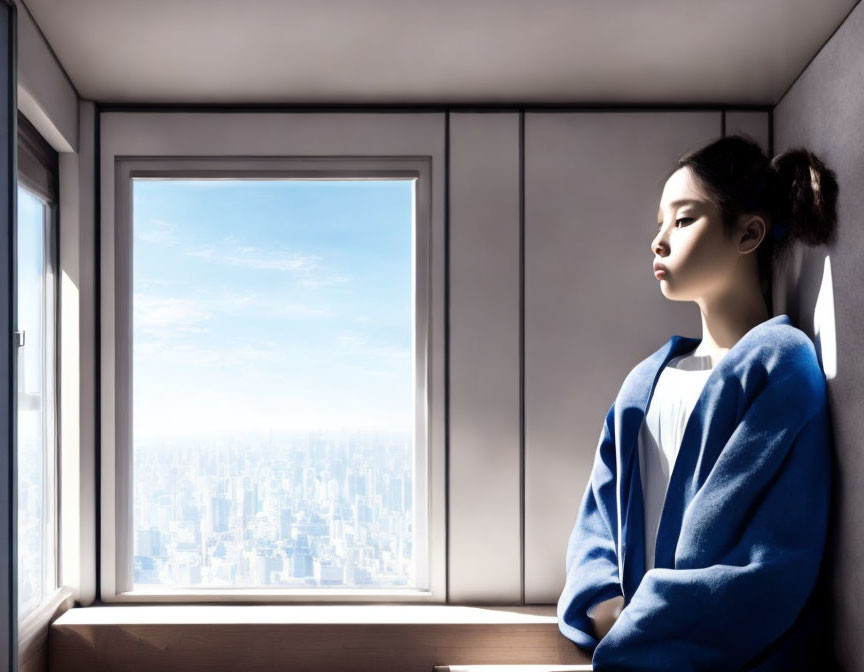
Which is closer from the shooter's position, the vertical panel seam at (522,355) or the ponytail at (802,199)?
the ponytail at (802,199)

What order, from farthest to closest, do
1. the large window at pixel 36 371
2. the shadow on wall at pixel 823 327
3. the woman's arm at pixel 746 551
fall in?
the large window at pixel 36 371, the shadow on wall at pixel 823 327, the woman's arm at pixel 746 551

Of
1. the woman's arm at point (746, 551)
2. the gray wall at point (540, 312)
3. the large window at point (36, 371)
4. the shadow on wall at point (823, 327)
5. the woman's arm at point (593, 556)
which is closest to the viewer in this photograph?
the woman's arm at point (746, 551)

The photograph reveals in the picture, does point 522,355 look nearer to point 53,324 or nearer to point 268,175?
point 268,175

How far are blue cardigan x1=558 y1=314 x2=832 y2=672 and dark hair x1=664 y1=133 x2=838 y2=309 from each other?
0.18 metres

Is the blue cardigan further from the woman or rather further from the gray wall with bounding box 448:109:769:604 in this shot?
the gray wall with bounding box 448:109:769:604

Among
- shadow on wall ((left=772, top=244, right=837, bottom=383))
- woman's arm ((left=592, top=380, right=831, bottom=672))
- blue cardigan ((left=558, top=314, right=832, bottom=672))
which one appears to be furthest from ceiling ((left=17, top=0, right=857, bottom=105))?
woman's arm ((left=592, top=380, right=831, bottom=672))

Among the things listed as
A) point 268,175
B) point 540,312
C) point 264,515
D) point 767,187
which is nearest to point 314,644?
point 264,515

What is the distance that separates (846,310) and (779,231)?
0.23m

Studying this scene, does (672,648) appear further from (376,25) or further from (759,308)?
(376,25)

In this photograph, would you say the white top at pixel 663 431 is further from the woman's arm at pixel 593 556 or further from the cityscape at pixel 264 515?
the cityscape at pixel 264 515

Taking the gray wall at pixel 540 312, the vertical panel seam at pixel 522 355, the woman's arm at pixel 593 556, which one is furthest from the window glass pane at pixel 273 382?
the woman's arm at pixel 593 556

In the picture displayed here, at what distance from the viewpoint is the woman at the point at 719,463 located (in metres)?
1.49

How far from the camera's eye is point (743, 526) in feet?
4.94

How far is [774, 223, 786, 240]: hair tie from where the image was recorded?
167 cm
